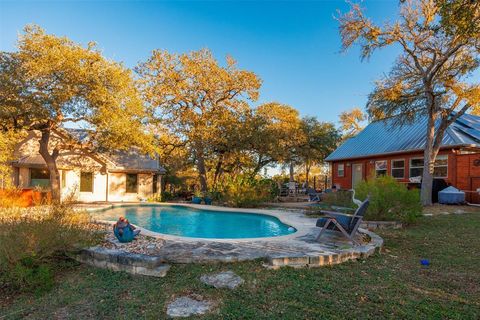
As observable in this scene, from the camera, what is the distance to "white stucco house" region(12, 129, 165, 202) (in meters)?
17.2

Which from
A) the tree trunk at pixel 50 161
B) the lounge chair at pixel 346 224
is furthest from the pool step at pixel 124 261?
the tree trunk at pixel 50 161

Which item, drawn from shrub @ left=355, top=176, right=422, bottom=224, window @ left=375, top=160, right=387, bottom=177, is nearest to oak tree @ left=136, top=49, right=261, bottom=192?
Result: window @ left=375, top=160, right=387, bottom=177

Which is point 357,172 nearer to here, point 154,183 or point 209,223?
Result: point 209,223

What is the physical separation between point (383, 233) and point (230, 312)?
18.6 ft

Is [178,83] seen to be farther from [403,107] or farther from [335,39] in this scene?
[403,107]

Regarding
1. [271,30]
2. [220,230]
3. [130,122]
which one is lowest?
[220,230]

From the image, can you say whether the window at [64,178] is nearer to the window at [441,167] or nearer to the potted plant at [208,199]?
the potted plant at [208,199]

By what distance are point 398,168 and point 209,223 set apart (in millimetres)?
12463

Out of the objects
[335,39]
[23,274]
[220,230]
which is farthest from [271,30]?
[23,274]

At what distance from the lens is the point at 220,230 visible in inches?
380

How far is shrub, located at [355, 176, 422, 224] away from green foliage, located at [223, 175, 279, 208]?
261 inches

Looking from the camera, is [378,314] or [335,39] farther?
[335,39]

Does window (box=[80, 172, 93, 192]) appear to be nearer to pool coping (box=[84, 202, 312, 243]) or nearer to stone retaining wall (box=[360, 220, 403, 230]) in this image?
pool coping (box=[84, 202, 312, 243])

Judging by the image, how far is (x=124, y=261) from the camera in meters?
4.60
